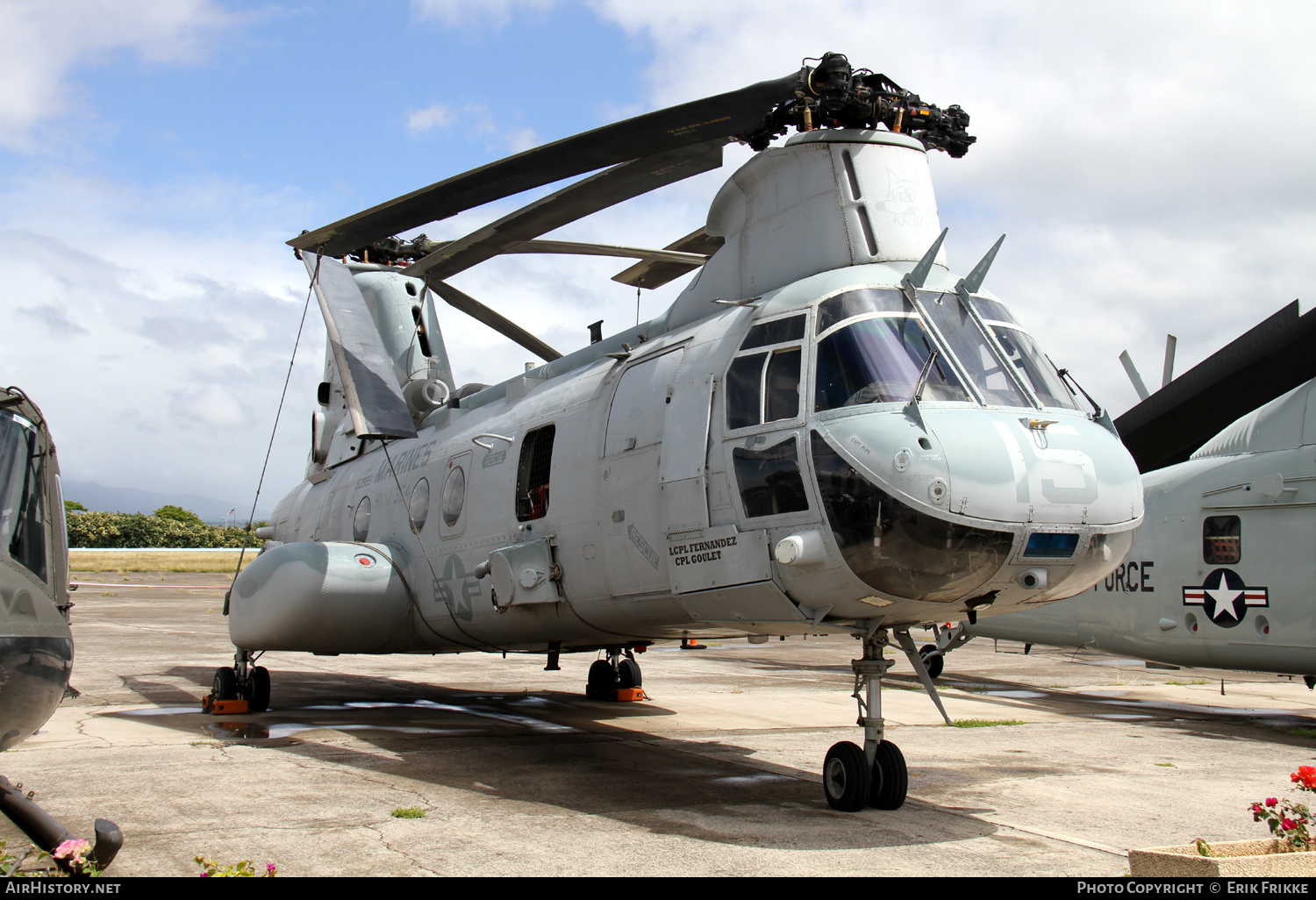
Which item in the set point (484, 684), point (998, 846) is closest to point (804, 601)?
point (998, 846)

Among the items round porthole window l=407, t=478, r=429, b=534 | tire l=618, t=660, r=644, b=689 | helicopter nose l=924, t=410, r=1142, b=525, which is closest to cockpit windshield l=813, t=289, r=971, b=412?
helicopter nose l=924, t=410, r=1142, b=525

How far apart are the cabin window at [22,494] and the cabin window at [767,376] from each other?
12.8 feet

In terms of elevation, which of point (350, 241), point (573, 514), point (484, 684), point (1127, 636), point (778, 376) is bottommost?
point (484, 684)

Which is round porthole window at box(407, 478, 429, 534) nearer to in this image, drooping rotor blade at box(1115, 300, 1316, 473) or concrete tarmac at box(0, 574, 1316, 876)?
concrete tarmac at box(0, 574, 1316, 876)

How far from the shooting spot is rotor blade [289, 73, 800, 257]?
7.49m

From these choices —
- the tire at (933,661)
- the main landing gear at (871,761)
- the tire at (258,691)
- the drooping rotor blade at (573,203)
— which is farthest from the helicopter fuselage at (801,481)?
the tire at (933,661)

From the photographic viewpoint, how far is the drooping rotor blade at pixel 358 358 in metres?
9.89

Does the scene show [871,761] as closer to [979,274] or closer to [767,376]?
[767,376]

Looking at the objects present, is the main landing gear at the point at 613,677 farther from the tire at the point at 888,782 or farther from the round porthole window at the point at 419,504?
the tire at the point at 888,782

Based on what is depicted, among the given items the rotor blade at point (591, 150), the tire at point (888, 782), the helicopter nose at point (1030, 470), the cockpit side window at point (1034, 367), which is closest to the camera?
the helicopter nose at point (1030, 470)

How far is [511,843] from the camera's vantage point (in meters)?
5.60

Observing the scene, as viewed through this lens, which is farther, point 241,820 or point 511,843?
point 241,820
